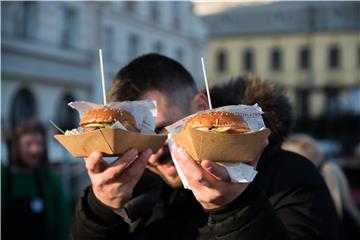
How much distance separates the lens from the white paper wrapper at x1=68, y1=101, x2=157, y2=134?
2.21m

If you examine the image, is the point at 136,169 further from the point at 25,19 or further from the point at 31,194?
the point at 25,19

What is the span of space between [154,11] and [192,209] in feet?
103

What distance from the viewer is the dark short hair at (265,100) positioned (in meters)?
2.29

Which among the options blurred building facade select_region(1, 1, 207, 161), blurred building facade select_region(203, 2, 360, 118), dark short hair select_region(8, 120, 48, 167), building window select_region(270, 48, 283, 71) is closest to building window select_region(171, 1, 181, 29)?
blurred building facade select_region(1, 1, 207, 161)

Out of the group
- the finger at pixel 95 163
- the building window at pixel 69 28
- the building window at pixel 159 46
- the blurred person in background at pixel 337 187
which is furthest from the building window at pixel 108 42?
the finger at pixel 95 163

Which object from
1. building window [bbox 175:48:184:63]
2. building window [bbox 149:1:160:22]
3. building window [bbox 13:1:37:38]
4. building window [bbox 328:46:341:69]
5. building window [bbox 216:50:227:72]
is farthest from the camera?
building window [bbox 216:50:227:72]

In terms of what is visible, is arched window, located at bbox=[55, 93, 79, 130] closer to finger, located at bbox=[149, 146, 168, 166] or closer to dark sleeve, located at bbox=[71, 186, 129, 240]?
finger, located at bbox=[149, 146, 168, 166]

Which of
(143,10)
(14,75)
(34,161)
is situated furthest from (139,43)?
(34,161)

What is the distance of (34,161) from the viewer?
470 centimetres

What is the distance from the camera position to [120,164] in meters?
1.90

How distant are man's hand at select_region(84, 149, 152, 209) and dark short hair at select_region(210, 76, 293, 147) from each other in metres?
0.49

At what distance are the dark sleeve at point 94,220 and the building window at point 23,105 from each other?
21.0m

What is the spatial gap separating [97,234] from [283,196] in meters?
0.64

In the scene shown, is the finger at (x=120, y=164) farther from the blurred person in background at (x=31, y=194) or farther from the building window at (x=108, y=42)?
the building window at (x=108, y=42)
